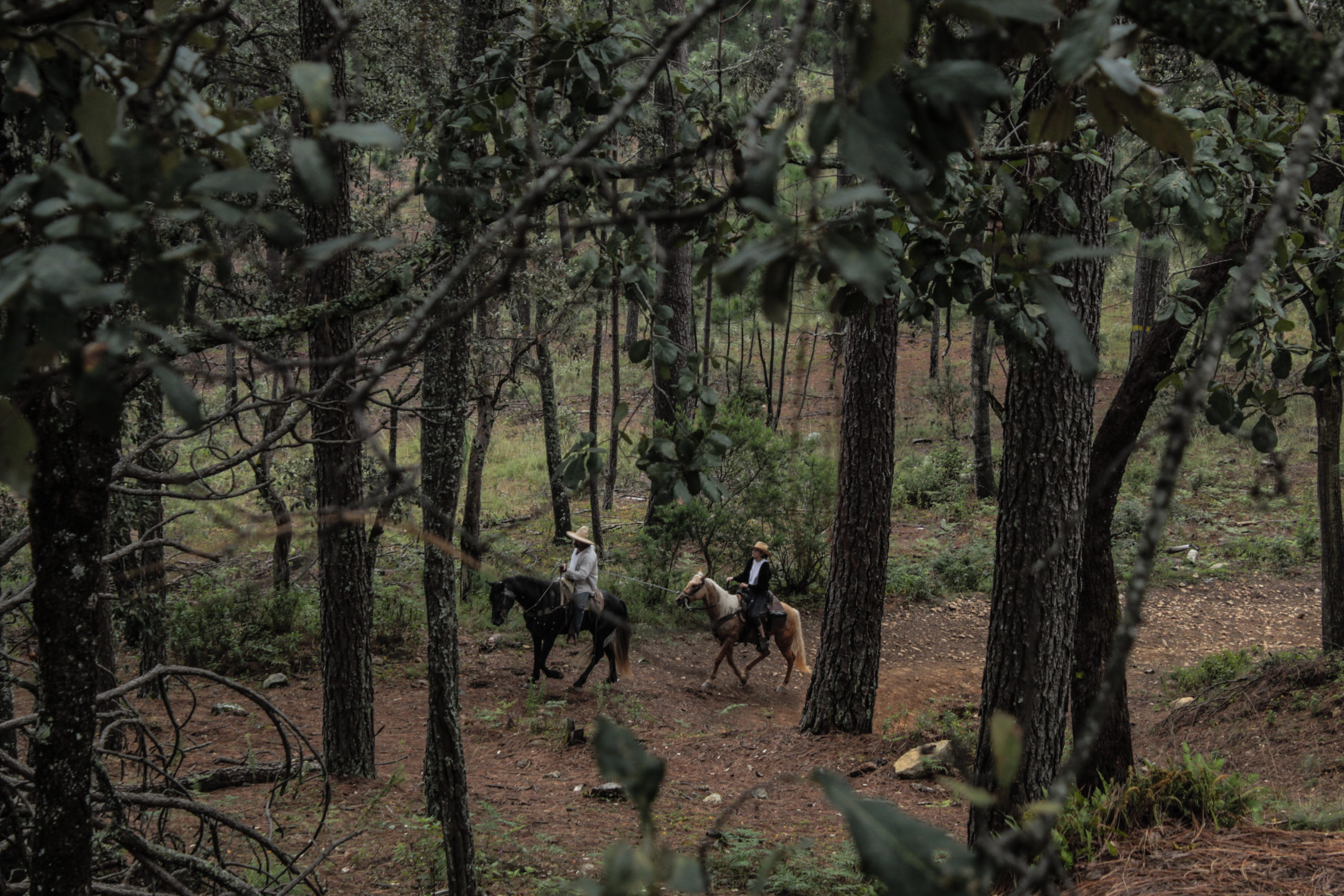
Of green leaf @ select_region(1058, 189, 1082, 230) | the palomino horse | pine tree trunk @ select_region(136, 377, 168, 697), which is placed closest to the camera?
green leaf @ select_region(1058, 189, 1082, 230)

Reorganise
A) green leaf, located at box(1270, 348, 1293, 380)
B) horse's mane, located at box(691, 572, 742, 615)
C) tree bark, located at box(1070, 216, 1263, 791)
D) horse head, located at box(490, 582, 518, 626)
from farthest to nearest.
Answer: horse head, located at box(490, 582, 518, 626)
horse's mane, located at box(691, 572, 742, 615)
tree bark, located at box(1070, 216, 1263, 791)
green leaf, located at box(1270, 348, 1293, 380)

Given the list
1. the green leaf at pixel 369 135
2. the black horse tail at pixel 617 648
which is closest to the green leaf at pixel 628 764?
the green leaf at pixel 369 135

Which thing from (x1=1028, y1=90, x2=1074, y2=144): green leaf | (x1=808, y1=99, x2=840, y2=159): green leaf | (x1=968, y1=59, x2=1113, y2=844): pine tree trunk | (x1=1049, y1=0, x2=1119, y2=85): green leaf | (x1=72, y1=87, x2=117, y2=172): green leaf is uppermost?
(x1=1028, y1=90, x2=1074, y2=144): green leaf

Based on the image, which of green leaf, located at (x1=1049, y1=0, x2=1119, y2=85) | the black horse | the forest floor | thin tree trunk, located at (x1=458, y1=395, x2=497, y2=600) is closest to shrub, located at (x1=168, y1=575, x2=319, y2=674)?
the forest floor

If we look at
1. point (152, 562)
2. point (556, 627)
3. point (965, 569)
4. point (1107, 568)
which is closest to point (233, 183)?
point (1107, 568)

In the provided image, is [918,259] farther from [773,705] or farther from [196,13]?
[773,705]

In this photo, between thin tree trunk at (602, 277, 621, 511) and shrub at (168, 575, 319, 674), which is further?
shrub at (168, 575, 319, 674)

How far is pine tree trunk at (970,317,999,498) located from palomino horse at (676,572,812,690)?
7.94 metres

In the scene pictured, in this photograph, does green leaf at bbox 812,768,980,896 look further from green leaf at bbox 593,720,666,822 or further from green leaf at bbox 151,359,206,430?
green leaf at bbox 151,359,206,430

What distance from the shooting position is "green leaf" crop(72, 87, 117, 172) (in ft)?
3.53

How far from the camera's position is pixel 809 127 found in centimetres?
93

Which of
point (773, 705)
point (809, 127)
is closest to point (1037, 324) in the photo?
point (809, 127)

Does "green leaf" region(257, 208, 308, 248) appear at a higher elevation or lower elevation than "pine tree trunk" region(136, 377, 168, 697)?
higher

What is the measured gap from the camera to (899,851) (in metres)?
0.79
